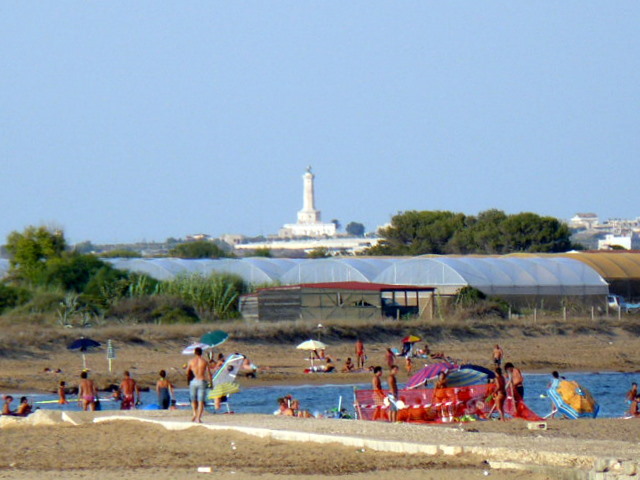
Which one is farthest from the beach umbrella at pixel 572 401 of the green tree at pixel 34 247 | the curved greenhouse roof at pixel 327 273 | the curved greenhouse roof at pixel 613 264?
the green tree at pixel 34 247

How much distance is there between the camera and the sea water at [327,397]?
25761 mm

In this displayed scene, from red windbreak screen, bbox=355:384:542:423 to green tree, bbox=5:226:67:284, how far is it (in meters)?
35.0

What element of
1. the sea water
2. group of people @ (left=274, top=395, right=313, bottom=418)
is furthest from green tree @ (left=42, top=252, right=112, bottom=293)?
group of people @ (left=274, top=395, right=313, bottom=418)

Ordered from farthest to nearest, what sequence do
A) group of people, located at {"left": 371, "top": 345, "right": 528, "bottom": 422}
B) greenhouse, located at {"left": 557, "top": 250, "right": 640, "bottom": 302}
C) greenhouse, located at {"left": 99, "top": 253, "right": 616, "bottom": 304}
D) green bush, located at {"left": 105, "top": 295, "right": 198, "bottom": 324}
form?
greenhouse, located at {"left": 557, "top": 250, "right": 640, "bottom": 302} → greenhouse, located at {"left": 99, "top": 253, "right": 616, "bottom": 304} → green bush, located at {"left": 105, "top": 295, "right": 198, "bottom": 324} → group of people, located at {"left": 371, "top": 345, "right": 528, "bottom": 422}

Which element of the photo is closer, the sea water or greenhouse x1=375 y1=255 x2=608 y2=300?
the sea water

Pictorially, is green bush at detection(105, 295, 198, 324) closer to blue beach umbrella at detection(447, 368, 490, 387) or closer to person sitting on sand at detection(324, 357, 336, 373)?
person sitting on sand at detection(324, 357, 336, 373)

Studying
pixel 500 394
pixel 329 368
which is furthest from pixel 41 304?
pixel 500 394

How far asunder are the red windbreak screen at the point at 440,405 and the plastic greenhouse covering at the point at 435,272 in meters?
25.7

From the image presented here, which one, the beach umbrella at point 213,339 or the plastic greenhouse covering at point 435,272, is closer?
the beach umbrella at point 213,339

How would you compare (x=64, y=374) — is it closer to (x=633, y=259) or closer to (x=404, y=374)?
(x=404, y=374)

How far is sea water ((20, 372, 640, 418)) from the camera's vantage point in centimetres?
2576

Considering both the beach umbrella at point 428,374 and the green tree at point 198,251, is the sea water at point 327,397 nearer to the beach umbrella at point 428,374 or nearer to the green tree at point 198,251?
the beach umbrella at point 428,374

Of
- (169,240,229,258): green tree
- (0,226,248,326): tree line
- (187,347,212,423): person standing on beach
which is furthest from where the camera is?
(169,240,229,258): green tree

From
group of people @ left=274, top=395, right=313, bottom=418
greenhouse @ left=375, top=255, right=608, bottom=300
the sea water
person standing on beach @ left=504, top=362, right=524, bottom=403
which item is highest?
greenhouse @ left=375, top=255, right=608, bottom=300
